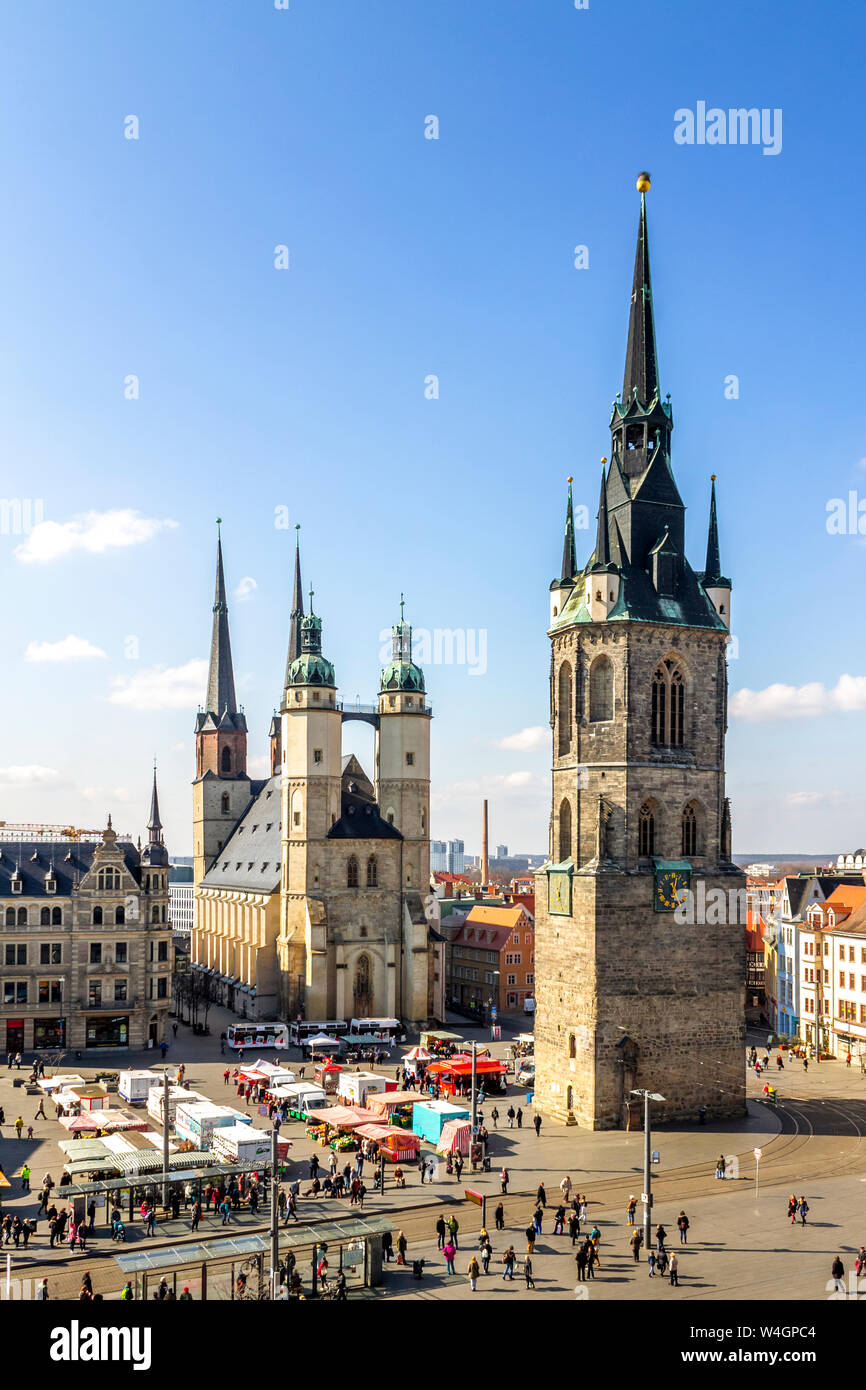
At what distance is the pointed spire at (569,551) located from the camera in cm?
6241

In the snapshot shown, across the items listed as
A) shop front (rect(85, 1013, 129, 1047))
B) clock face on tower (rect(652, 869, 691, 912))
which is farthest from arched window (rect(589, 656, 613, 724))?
shop front (rect(85, 1013, 129, 1047))

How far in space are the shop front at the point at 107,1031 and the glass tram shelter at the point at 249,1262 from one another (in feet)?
128

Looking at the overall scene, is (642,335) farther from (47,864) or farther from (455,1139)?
(47,864)

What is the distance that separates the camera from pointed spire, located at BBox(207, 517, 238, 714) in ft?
372

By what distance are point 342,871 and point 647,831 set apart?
3286 cm

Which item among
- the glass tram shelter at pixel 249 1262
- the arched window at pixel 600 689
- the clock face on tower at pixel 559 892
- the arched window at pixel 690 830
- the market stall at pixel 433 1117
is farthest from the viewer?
the arched window at pixel 690 830

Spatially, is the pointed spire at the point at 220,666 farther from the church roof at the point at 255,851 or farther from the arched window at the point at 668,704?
the arched window at the point at 668,704

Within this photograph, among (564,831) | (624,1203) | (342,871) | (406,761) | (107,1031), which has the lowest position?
(624,1203)

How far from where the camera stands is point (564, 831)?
190 ft

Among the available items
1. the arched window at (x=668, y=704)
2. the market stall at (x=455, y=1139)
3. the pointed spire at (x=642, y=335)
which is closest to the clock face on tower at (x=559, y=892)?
the arched window at (x=668, y=704)

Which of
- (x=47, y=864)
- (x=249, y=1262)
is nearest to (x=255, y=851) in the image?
Result: (x=47, y=864)

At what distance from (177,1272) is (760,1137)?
29418 millimetres

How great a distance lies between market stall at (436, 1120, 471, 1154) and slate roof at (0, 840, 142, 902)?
A: 32.0m

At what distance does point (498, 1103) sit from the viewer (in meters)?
58.8
